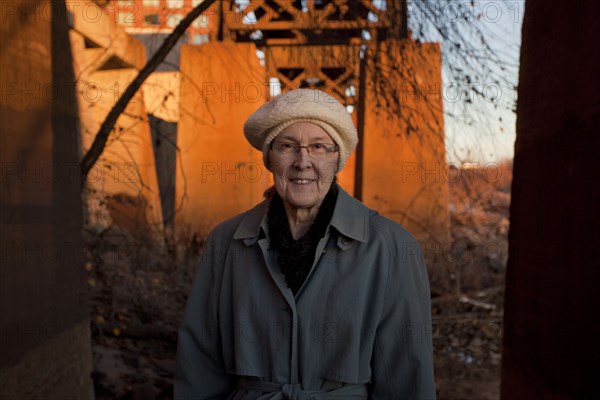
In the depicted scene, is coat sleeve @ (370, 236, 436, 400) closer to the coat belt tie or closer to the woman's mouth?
the coat belt tie

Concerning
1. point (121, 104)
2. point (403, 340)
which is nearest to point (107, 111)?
point (121, 104)

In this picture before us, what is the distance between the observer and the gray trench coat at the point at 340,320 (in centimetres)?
172

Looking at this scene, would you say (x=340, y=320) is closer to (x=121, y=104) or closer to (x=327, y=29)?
(x=121, y=104)

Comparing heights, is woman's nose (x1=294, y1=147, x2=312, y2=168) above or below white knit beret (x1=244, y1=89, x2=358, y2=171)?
below

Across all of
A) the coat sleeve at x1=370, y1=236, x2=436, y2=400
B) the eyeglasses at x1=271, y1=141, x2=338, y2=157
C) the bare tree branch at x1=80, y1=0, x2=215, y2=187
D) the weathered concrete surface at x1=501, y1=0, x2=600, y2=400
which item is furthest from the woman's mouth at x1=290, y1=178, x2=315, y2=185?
the bare tree branch at x1=80, y1=0, x2=215, y2=187

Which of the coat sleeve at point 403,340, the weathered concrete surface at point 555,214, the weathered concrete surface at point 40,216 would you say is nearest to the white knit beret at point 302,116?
the coat sleeve at point 403,340

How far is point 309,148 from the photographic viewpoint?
1.81 meters

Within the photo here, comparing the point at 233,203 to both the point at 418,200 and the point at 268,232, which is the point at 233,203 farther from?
the point at 268,232

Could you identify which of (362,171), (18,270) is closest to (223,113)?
(362,171)

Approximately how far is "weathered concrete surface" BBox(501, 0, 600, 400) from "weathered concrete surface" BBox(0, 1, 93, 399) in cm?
305

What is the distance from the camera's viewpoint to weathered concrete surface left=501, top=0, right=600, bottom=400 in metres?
2.25

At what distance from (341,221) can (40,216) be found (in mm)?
2168

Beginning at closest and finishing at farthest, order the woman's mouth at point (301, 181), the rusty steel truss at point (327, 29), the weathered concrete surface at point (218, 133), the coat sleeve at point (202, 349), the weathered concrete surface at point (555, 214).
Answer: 1. the woman's mouth at point (301, 181)
2. the coat sleeve at point (202, 349)
3. the weathered concrete surface at point (555, 214)
4. the rusty steel truss at point (327, 29)
5. the weathered concrete surface at point (218, 133)

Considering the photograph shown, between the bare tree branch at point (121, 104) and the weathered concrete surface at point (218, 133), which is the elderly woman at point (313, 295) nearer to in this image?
the bare tree branch at point (121, 104)
